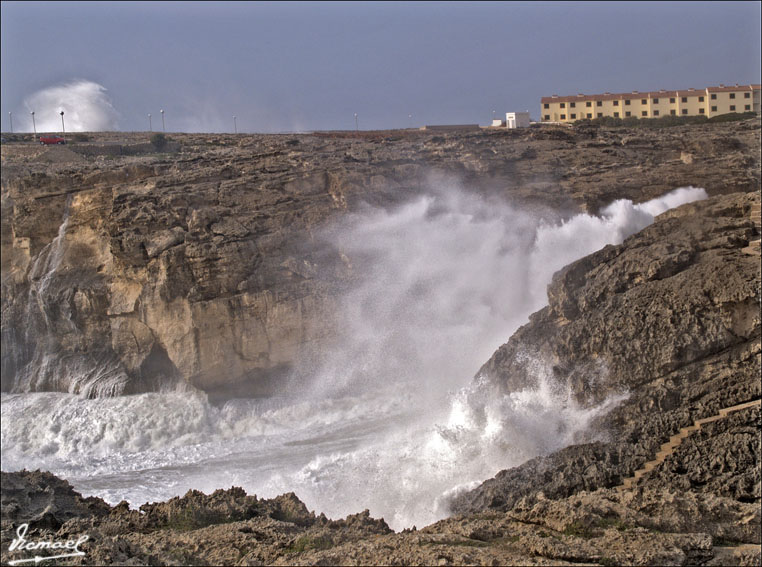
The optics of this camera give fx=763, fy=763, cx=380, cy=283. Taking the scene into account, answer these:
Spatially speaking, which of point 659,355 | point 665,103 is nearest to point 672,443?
point 659,355

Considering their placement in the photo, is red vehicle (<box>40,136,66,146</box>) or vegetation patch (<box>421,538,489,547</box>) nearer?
vegetation patch (<box>421,538,489,547</box>)

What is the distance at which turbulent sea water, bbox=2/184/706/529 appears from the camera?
9328mm

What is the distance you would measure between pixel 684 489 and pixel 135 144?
12111 mm

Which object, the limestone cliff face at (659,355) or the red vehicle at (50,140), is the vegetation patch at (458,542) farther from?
the red vehicle at (50,140)

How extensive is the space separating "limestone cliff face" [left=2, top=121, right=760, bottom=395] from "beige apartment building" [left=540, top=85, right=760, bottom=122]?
3668mm

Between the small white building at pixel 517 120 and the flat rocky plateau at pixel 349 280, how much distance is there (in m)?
0.76

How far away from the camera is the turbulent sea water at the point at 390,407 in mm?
9328

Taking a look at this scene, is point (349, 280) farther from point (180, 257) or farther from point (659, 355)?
point (659, 355)

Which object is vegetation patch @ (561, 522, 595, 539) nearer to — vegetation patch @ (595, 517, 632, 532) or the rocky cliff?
the rocky cliff

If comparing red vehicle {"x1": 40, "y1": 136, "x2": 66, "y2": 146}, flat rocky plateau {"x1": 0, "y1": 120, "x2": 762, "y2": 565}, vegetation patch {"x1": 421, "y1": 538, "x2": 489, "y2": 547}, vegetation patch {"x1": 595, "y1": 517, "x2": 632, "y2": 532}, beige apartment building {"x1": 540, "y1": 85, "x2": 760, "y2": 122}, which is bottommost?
vegetation patch {"x1": 595, "y1": 517, "x2": 632, "y2": 532}

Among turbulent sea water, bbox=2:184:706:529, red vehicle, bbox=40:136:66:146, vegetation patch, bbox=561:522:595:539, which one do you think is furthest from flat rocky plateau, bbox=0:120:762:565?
turbulent sea water, bbox=2:184:706:529

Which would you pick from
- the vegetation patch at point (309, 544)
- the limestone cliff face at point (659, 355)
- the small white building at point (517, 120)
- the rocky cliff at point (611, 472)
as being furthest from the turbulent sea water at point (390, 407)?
the small white building at point (517, 120)

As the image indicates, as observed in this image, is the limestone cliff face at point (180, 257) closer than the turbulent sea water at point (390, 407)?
No

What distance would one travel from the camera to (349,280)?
1369 centimetres
